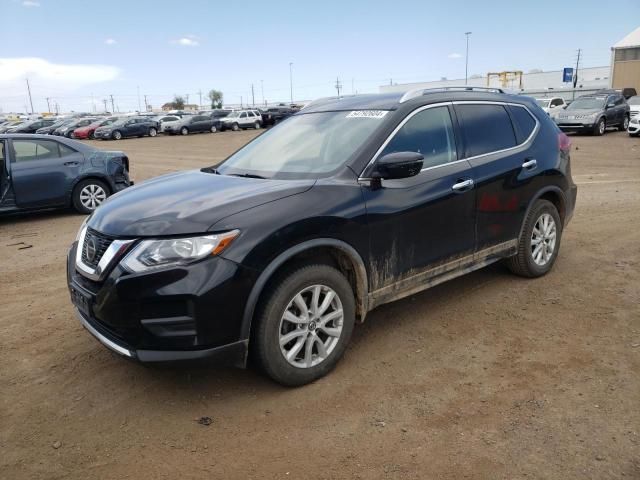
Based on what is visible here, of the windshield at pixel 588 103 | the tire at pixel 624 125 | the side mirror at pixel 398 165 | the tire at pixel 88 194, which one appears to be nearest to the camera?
the side mirror at pixel 398 165

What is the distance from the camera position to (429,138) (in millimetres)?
4191

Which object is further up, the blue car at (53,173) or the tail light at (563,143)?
the tail light at (563,143)

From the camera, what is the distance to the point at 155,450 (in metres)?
2.92

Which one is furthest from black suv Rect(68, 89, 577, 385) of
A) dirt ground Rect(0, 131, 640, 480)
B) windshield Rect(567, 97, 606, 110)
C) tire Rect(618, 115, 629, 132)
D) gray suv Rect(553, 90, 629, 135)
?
tire Rect(618, 115, 629, 132)

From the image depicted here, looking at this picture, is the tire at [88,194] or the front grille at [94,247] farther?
the tire at [88,194]

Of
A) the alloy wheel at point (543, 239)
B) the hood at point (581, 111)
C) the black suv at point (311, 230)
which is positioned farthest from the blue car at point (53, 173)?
the hood at point (581, 111)

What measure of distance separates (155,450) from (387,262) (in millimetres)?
1884

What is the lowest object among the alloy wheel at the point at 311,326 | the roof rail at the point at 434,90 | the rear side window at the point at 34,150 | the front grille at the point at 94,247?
the alloy wheel at the point at 311,326

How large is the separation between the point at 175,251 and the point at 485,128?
2.92 metres

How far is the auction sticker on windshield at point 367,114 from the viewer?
4059mm

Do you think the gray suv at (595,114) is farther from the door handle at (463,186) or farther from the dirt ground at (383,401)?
the door handle at (463,186)

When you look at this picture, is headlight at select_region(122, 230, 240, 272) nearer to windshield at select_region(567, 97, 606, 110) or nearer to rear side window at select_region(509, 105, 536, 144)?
rear side window at select_region(509, 105, 536, 144)

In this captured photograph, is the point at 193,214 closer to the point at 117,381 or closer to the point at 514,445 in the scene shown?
the point at 117,381

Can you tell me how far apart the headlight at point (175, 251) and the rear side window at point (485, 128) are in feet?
7.72
